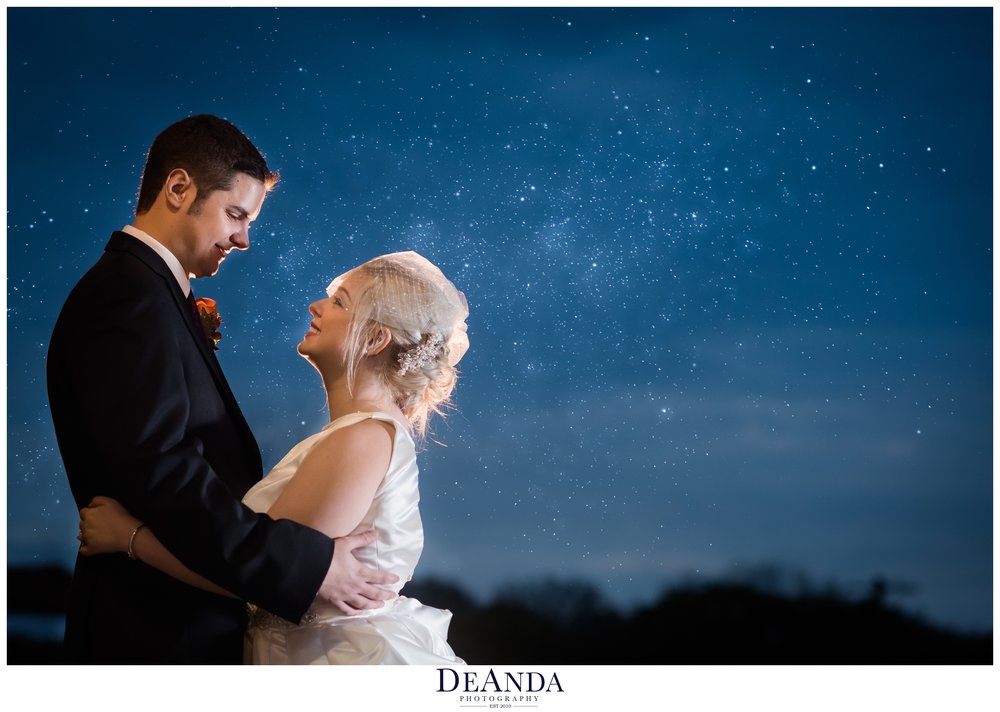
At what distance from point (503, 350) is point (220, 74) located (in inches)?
74.2

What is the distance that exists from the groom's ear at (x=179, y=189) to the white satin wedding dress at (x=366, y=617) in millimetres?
641

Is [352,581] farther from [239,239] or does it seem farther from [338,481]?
[239,239]

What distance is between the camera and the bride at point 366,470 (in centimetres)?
207

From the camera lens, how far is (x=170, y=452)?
6.35 ft

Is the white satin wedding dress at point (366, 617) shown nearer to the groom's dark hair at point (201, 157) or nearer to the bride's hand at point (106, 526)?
the bride's hand at point (106, 526)

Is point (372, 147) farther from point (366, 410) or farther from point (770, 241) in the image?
point (366, 410)

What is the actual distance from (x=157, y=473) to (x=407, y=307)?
78 centimetres

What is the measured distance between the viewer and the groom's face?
2.25 meters

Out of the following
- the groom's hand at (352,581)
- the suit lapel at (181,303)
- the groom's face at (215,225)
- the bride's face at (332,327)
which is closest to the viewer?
the groom's hand at (352,581)

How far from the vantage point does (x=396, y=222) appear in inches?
192
